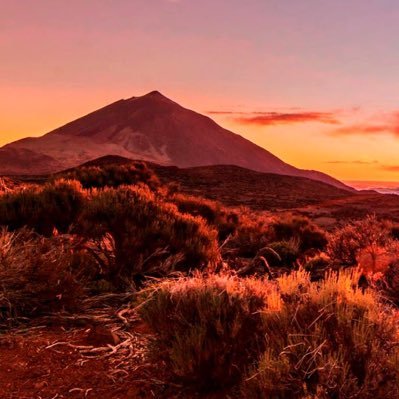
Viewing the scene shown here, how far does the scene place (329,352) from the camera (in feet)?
10.0

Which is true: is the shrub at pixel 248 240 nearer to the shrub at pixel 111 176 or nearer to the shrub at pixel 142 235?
the shrub at pixel 142 235

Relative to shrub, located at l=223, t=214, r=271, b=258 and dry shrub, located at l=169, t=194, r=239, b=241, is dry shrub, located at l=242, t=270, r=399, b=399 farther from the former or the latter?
dry shrub, located at l=169, t=194, r=239, b=241

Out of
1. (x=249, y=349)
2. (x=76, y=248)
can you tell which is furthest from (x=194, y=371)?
(x=76, y=248)

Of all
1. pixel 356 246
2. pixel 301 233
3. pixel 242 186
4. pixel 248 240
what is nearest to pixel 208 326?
pixel 356 246

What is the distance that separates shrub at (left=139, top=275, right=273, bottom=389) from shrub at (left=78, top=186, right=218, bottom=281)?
10.0 ft

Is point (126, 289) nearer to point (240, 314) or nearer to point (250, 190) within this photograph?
point (240, 314)

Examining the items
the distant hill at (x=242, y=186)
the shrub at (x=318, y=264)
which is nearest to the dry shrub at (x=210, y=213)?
the shrub at (x=318, y=264)

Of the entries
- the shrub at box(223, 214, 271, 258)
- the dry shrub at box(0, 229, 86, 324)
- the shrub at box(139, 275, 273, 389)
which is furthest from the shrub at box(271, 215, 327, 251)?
the shrub at box(139, 275, 273, 389)

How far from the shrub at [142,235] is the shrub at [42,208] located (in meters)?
1.95

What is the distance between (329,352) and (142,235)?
15.7ft

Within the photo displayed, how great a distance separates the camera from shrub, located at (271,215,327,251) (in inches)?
633

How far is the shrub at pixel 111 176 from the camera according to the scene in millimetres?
22961

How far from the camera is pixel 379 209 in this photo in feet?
132

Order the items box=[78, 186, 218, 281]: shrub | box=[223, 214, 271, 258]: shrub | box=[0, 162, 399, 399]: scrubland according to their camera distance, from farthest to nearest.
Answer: box=[223, 214, 271, 258]: shrub → box=[78, 186, 218, 281]: shrub → box=[0, 162, 399, 399]: scrubland
